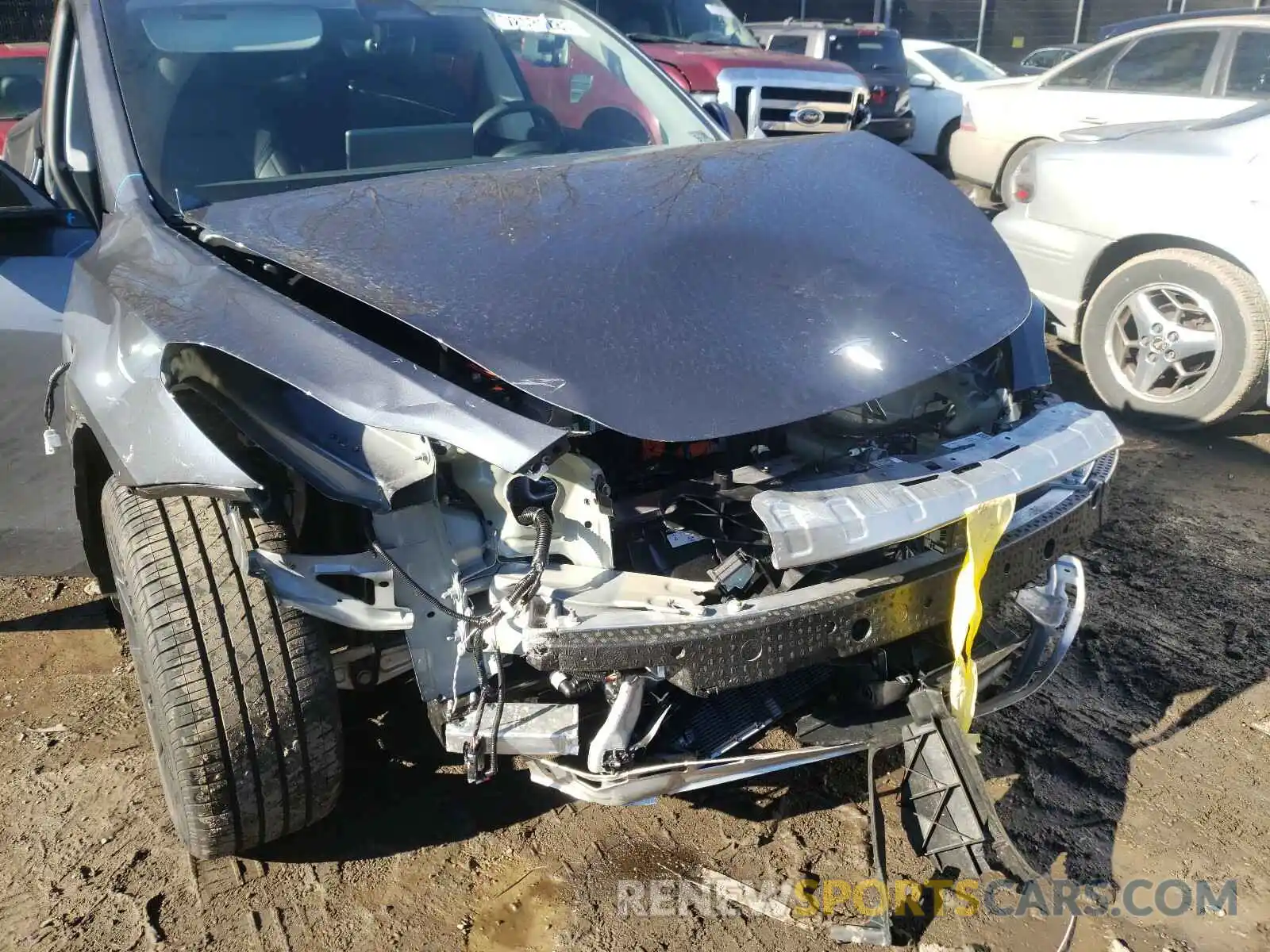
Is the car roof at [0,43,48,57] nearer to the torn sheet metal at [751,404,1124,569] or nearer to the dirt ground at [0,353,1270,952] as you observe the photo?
the dirt ground at [0,353,1270,952]

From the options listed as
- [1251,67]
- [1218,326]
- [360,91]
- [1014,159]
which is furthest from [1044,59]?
[360,91]

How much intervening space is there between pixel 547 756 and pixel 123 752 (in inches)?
53.3

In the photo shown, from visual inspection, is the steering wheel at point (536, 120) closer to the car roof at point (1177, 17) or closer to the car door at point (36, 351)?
the car door at point (36, 351)

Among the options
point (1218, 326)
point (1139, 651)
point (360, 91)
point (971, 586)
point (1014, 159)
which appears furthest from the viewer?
point (1014, 159)

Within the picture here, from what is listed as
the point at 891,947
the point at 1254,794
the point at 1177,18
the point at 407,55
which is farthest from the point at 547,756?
the point at 1177,18

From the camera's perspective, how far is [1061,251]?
16.7 ft

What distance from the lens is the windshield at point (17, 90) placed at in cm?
695

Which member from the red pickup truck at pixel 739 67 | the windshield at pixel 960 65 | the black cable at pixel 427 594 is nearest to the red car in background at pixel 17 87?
the red pickup truck at pixel 739 67

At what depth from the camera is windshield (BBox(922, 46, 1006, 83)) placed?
12.0 metres

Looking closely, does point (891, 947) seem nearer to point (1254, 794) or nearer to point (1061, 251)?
point (1254, 794)

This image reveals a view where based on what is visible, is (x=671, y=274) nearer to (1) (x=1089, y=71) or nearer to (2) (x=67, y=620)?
(2) (x=67, y=620)

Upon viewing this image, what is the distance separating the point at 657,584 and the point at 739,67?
7.51 meters

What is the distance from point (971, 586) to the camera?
2184mm

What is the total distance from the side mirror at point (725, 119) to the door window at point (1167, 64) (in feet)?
13.8
